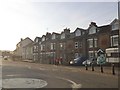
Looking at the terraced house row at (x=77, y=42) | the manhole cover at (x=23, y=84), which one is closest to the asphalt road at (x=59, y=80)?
the manhole cover at (x=23, y=84)

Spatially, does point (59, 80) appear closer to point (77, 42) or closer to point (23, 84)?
point (23, 84)

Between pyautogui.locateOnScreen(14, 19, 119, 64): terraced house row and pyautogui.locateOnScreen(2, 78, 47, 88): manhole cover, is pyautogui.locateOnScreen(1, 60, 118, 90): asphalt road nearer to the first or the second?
pyautogui.locateOnScreen(2, 78, 47, 88): manhole cover

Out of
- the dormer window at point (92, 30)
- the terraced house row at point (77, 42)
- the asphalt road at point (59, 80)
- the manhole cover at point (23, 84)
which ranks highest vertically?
the dormer window at point (92, 30)

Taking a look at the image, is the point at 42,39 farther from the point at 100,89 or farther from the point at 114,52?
the point at 100,89

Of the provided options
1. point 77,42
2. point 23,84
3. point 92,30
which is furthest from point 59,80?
point 77,42

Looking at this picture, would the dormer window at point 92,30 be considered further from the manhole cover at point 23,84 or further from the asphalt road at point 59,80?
the manhole cover at point 23,84

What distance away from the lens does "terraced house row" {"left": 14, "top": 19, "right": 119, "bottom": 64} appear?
4307 centimetres

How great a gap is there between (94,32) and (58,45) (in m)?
15.5

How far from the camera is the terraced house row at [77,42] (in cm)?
4307

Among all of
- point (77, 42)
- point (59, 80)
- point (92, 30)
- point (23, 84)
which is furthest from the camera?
point (77, 42)

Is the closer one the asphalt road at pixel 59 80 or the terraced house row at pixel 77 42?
the asphalt road at pixel 59 80

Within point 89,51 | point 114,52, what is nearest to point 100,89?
point 114,52

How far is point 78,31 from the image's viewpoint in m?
53.8

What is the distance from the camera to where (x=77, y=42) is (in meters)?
52.6
